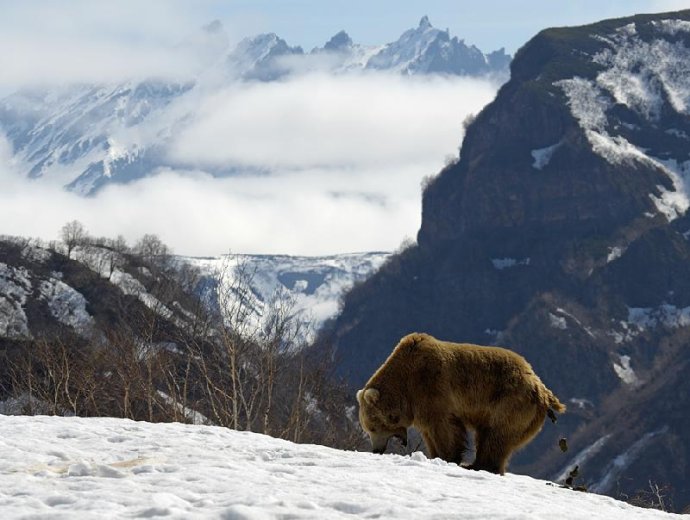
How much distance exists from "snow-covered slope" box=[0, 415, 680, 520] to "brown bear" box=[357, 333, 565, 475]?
116 cm

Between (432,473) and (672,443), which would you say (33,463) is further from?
(672,443)

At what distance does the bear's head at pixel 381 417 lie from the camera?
15328 millimetres

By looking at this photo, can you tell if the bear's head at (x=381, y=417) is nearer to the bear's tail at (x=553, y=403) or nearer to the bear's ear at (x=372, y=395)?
the bear's ear at (x=372, y=395)

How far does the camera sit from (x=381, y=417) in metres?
15.4

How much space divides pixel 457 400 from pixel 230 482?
15.9 ft

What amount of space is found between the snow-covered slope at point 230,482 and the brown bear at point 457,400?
1.16 metres

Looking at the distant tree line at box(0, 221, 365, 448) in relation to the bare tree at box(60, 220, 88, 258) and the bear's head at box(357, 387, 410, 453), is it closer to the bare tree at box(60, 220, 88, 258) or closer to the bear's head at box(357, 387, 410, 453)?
the bear's head at box(357, 387, 410, 453)

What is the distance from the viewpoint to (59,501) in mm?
9977

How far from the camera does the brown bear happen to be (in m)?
15.1

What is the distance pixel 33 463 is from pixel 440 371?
18.9 feet

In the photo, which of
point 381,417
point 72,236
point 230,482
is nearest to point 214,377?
point 381,417

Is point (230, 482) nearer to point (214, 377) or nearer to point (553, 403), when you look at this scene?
point (553, 403)

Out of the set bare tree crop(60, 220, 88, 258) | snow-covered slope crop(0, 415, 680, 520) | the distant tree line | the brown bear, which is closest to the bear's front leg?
the brown bear

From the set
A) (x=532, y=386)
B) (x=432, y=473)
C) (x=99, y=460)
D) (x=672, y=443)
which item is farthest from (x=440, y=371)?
(x=672, y=443)
